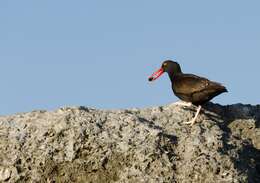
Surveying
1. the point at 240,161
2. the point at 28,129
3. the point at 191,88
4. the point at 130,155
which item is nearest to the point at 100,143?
the point at 130,155

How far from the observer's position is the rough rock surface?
1120 cm

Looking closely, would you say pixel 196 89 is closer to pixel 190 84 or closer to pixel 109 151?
pixel 190 84

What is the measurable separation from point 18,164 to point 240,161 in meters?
3.70

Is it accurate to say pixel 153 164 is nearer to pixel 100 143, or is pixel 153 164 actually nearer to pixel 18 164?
pixel 100 143

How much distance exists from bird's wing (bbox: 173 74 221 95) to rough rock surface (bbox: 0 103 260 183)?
213cm

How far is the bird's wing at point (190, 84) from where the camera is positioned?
1438 cm

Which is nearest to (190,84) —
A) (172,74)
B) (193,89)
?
(193,89)

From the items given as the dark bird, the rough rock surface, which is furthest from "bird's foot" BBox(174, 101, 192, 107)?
the rough rock surface

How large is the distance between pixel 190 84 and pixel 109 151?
3.83 metres

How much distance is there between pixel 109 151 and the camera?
36.9 ft

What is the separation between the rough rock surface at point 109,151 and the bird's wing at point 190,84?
2127 millimetres

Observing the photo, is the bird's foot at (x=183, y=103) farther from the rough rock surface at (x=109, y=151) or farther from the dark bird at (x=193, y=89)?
the rough rock surface at (x=109, y=151)

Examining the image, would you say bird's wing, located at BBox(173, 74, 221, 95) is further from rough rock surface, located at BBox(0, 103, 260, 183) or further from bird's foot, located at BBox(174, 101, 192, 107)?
rough rock surface, located at BBox(0, 103, 260, 183)

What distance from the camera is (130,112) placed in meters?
12.7
